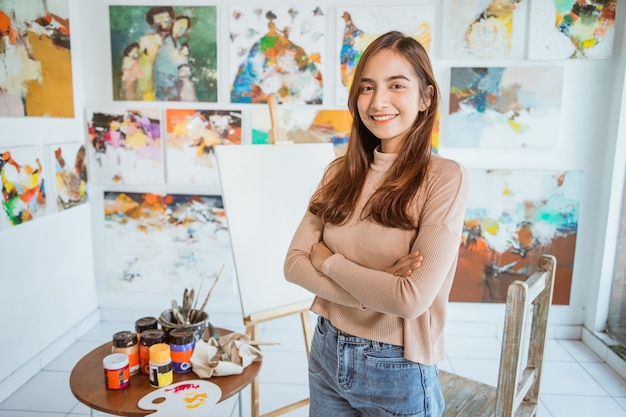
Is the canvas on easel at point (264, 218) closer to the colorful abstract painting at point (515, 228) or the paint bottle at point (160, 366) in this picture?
the paint bottle at point (160, 366)

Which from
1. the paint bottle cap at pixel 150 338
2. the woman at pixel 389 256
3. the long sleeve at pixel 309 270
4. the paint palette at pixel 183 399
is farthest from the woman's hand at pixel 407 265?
the paint bottle cap at pixel 150 338

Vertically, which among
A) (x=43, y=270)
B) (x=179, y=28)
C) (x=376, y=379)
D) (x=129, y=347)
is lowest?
(x=43, y=270)

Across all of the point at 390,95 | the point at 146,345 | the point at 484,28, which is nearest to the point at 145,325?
the point at 146,345

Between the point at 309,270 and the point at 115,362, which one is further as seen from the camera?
the point at 115,362

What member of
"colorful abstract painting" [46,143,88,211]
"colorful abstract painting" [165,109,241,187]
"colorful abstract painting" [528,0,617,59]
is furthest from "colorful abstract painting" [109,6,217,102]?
"colorful abstract painting" [528,0,617,59]

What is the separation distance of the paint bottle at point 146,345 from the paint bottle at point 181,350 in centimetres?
4

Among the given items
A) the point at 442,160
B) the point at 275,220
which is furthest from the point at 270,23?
the point at 442,160

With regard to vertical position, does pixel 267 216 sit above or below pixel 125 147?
below

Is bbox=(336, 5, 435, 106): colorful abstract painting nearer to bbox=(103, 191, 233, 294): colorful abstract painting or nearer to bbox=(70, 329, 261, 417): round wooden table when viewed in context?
bbox=(103, 191, 233, 294): colorful abstract painting

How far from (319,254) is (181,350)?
1.89 feet

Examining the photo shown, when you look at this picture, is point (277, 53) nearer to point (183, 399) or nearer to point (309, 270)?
point (309, 270)

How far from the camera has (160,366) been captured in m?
1.31

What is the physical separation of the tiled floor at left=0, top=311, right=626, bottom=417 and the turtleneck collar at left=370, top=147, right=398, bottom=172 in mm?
1352

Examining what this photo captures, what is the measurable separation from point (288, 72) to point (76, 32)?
1.26 metres
